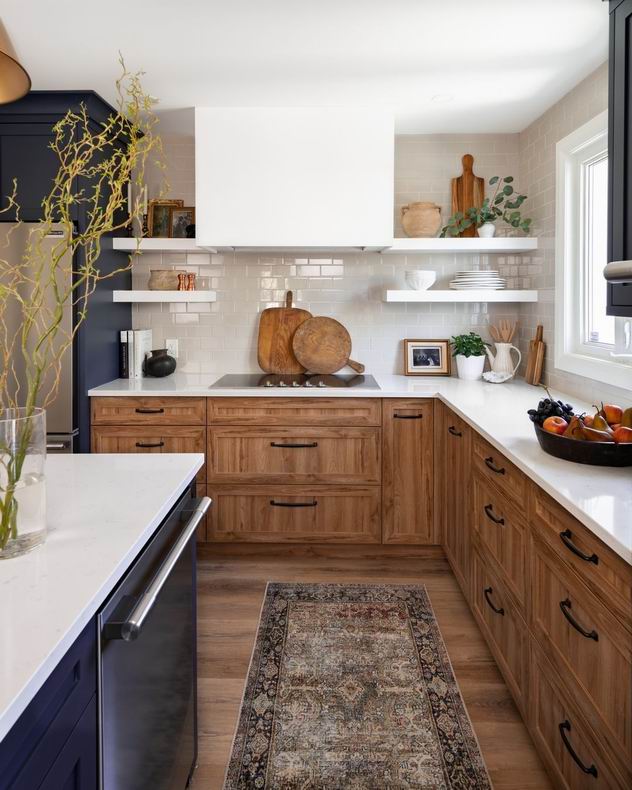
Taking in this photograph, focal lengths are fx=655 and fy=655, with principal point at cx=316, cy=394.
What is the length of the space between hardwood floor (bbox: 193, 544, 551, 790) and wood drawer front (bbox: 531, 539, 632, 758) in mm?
419

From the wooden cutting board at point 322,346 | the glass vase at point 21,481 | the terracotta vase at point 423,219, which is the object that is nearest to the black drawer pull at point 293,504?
the wooden cutting board at point 322,346

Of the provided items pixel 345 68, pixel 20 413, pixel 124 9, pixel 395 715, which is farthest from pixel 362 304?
pixel 20 413

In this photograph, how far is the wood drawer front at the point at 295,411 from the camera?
11.7ft

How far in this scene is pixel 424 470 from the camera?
141 inches

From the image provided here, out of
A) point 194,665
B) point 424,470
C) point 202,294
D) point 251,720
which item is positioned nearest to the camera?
point 194,665

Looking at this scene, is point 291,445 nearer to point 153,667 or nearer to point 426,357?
point 426,357

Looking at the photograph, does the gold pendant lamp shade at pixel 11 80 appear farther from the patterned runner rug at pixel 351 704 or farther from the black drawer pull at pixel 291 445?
the black drawer pull at pixel 291 445

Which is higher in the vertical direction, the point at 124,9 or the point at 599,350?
the point at 124,9

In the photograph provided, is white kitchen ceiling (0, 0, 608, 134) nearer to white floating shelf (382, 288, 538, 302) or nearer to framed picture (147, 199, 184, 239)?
framed picture (147, 199, 184, 239)

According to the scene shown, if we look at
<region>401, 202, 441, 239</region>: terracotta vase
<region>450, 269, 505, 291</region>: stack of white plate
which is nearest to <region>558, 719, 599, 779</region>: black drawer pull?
<region>450, 269, 505, 291</region>: stack of white plate

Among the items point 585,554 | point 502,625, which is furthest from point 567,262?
point 585,554

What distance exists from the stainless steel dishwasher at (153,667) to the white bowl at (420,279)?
8.29ft

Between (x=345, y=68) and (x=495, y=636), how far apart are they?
258cm

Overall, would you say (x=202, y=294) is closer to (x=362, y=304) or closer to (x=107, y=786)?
(x=362, y=304)
